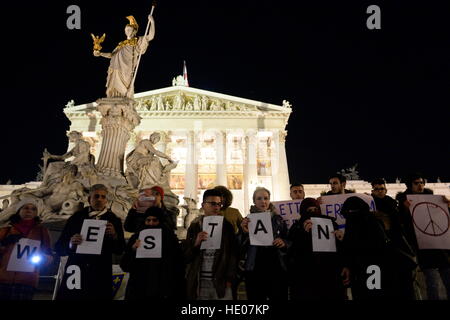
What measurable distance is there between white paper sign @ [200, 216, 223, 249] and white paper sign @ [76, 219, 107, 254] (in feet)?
4.26

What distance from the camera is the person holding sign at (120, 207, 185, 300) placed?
13.1 ft

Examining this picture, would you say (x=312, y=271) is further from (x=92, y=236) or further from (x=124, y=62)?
(x=124, y=62)

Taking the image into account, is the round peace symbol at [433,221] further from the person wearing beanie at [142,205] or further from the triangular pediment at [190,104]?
the triangular pediment at [190,104]

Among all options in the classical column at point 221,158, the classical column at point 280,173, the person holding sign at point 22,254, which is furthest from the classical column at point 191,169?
the person holding sign at point 22,254

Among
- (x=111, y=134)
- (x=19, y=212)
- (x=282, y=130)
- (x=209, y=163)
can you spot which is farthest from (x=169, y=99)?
(x=19, y=212)

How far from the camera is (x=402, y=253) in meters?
4.68

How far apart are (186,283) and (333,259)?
77.0 inches

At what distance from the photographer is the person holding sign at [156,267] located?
157 inches

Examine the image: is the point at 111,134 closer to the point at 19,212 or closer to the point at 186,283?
the point at 19,212

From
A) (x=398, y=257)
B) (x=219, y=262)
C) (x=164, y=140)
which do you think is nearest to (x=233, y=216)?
(x=219, y=262)

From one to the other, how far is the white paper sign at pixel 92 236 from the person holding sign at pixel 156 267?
0.37 metres

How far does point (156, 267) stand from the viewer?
407cm
